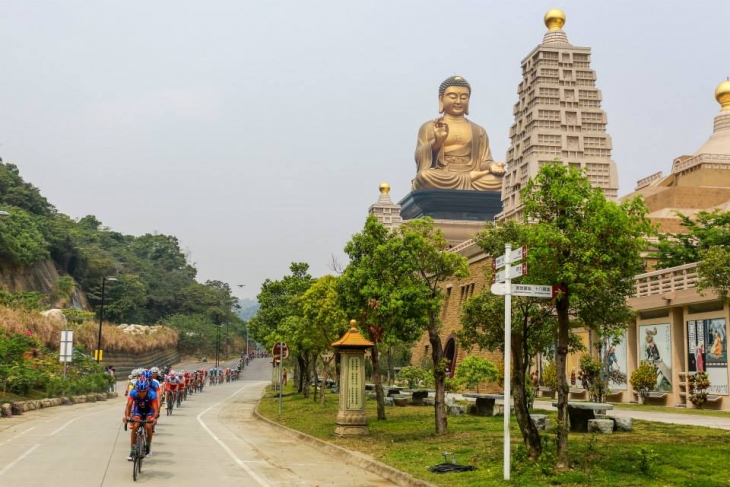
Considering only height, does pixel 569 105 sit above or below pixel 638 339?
above

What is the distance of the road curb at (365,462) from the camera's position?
500 inches

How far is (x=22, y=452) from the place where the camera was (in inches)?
639

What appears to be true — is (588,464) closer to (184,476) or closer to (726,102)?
(184,476)

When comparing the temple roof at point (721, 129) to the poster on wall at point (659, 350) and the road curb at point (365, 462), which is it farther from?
the road curb at point (365, 462)

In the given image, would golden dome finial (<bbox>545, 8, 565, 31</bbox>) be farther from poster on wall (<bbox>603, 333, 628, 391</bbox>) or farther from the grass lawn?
the grass lawn

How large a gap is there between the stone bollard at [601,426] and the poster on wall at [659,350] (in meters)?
17.6

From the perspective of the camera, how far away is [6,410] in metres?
27.7

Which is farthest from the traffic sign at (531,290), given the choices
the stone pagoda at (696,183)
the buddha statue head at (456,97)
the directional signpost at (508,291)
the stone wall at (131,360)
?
the buddha statue head at (456,97)

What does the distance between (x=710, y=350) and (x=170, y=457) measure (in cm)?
2407

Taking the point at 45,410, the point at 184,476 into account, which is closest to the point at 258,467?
the point at 184,476

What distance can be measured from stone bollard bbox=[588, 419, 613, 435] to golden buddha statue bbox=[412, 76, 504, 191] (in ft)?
306

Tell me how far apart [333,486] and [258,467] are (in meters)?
2.60

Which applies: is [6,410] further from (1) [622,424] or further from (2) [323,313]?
(1) [622,424]

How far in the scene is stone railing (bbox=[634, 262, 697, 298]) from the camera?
3334 cm
